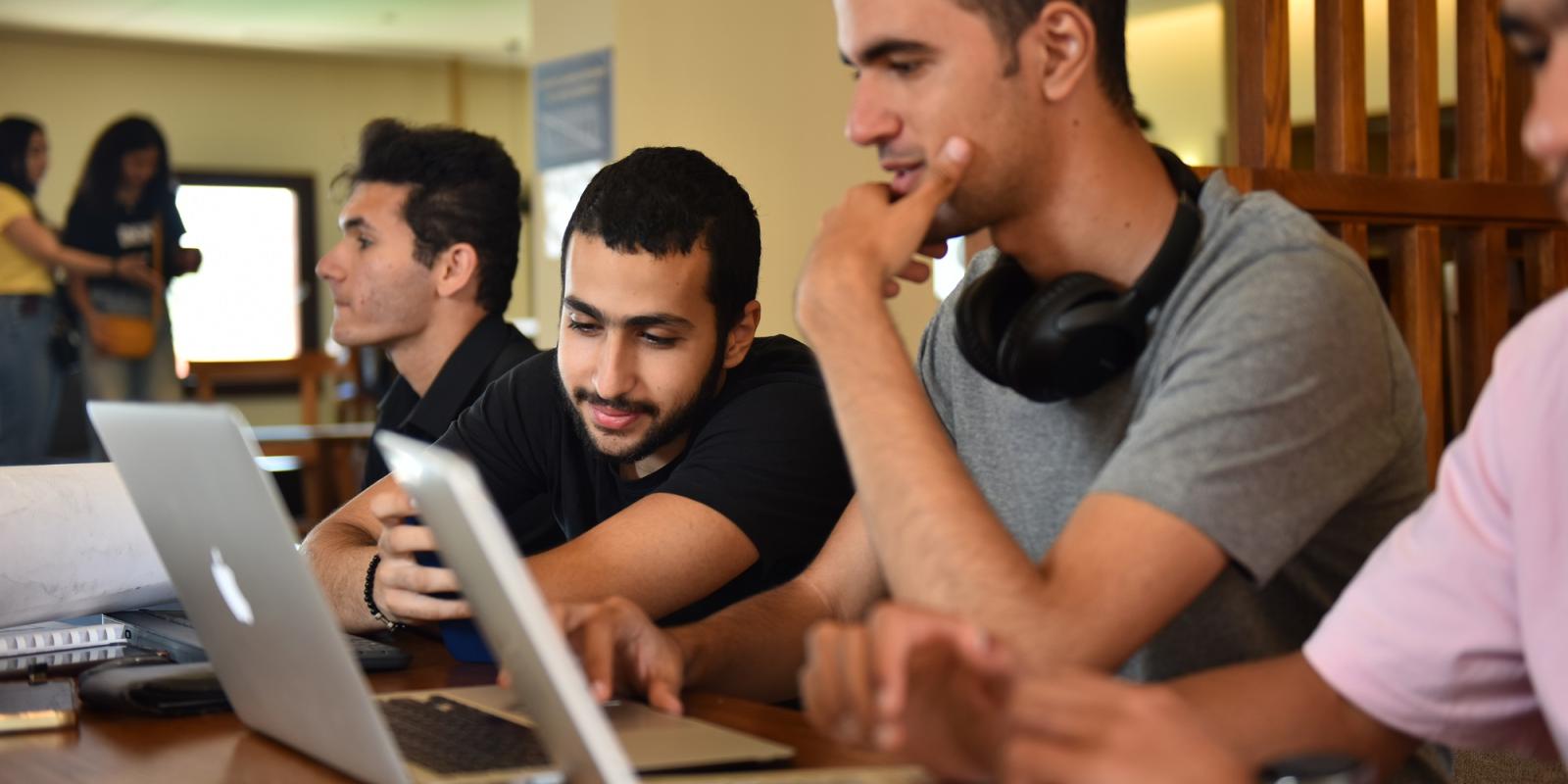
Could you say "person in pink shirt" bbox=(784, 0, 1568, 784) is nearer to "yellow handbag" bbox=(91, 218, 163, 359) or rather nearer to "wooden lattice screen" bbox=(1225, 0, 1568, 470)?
"wooden lattice screen" bbox=(1225, 0, 1568, 470)

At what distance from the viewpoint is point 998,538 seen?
1.13 m

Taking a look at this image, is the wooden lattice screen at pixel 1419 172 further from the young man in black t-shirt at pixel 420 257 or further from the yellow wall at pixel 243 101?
the yellow wall at pixel 243 101

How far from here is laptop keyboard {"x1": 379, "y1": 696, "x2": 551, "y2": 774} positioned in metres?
1.05

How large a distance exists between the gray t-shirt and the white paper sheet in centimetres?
89

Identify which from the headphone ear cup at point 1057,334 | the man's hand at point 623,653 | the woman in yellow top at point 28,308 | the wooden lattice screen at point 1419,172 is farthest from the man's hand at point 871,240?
the woman in yellow top at point 28,308

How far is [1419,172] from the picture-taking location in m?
2.29

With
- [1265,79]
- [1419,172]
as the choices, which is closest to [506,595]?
[1265,79]

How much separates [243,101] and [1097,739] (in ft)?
33.5

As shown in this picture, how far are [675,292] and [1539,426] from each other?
1.00 metres

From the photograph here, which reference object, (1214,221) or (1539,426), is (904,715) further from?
(1214,221)

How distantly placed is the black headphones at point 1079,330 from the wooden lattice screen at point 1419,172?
0.75 meters

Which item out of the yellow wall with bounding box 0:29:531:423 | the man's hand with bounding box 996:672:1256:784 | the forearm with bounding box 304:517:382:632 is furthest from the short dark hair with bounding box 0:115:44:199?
the man's hand with bounding box 996:672:1256:784

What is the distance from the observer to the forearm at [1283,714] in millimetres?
1062

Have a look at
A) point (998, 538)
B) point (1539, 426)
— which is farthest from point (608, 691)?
point (1539, 426)
